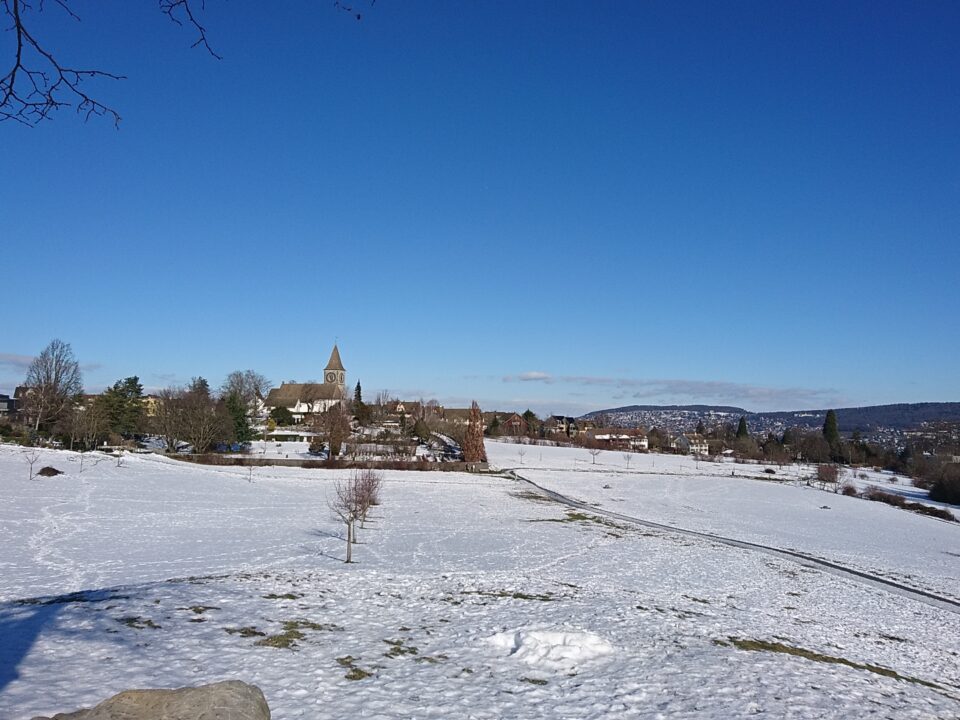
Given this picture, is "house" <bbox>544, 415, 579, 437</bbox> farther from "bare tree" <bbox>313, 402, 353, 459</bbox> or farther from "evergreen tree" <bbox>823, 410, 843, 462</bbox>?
"bare tree" <bbox>313, 402, 353, 459</bbox>

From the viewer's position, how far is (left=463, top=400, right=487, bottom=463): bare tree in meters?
66.1

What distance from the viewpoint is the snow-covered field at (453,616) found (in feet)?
30.6

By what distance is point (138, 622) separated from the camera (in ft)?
37.1

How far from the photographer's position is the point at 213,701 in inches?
225

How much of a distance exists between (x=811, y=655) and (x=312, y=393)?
128027 millimetres

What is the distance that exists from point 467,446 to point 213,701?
200ft

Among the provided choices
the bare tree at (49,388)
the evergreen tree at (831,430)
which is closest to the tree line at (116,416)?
the bare tree at (49,388)

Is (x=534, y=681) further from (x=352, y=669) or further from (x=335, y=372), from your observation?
(x=335, y=372)

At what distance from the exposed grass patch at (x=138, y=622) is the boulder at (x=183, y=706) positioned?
19.1ft

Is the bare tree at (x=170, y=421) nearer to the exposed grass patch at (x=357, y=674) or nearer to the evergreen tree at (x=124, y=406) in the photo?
the evergreen tree at (x=124, y=406)

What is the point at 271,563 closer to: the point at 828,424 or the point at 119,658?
the point at 119,658

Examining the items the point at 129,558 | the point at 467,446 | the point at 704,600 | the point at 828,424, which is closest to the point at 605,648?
the point at 704,600

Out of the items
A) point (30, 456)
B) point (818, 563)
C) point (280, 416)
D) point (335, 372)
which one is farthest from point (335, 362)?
point (818, 563)

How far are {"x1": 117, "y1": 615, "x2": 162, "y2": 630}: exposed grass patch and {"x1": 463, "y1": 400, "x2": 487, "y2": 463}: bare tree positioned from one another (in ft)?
179
